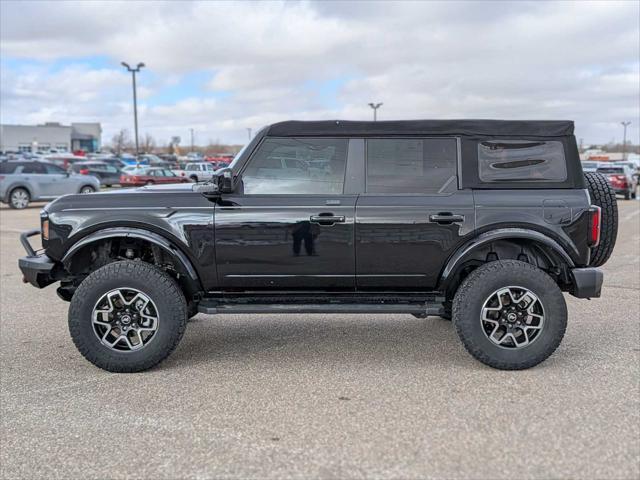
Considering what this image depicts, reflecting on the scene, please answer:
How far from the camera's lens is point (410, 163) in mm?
4984

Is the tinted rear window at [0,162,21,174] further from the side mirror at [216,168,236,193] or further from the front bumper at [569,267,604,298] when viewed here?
the front bumper at [569,267,604,298]

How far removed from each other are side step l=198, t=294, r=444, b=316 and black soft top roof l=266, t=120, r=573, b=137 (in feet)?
4.14

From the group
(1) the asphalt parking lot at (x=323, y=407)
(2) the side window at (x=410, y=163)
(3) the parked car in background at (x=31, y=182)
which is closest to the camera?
(1) the asphalt parking lot at (x=323, y=407)

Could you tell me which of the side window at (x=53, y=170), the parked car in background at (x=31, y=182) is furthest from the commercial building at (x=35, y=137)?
the parked car in background at (x=31, y=182)

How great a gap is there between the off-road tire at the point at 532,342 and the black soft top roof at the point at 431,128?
1.08m

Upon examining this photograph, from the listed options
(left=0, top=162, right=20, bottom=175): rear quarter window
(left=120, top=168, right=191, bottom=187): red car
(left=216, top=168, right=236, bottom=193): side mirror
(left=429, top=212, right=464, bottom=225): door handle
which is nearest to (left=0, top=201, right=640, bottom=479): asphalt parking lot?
(left=429, top=212, right=464, bottom=225): door handle

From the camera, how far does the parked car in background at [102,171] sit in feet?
108

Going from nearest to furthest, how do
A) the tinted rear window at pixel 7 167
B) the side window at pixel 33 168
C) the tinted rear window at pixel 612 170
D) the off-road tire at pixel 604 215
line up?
the off-road tire at pixel 604 215 → the tinted rear window at pixel 7 167 → the side window at pixel 33 168 → the tinted rear window at pixel 612 170

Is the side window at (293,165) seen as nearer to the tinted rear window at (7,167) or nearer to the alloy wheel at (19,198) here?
the alloy wheel at (19,198)

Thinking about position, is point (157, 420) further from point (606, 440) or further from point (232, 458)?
point (606, 440)

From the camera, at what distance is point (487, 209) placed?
4.81m

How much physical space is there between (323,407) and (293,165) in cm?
186

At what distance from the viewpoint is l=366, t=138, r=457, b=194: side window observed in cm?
495

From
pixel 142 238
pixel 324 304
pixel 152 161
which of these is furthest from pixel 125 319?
pixel 152 161
